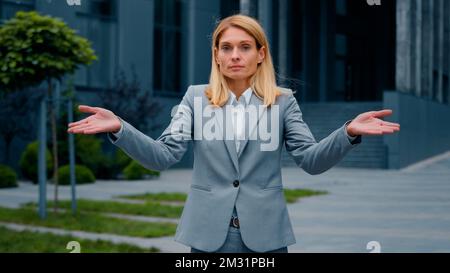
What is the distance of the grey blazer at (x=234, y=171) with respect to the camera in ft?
7.77

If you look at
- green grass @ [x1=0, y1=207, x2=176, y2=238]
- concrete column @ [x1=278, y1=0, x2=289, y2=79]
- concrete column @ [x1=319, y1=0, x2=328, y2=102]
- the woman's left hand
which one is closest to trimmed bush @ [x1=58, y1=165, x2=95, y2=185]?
green grass @ [x1=0, y1=207, x2=176, y2=238]

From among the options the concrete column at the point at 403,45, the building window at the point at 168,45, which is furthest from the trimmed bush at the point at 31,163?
the concrete column at the point at 403,45

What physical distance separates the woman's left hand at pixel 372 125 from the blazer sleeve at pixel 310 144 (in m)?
0.04

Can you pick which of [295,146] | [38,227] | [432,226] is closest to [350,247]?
[432,226]

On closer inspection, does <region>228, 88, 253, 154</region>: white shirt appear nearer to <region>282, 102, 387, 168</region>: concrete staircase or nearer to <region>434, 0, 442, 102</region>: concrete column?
<region>282, 102, 387, 168</region>: concrete staircase

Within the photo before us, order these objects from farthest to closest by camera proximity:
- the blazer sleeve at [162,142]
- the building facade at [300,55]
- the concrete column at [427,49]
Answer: the concrete column at [427,49], the building facade at [300,55], the blazer sleeve at [162,142]

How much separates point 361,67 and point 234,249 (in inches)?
1363

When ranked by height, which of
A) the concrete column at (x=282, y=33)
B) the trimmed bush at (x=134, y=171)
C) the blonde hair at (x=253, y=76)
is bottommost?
the trimmed bush at (x=134, y=171)

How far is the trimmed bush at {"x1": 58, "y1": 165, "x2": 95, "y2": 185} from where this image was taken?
17.1 meters

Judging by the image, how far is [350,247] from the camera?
25.4 feet

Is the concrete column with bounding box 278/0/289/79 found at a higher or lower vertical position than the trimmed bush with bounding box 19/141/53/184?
higher

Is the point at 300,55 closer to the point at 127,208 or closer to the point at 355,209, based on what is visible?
the point at 355,209

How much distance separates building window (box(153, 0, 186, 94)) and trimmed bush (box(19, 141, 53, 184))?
624 centimetres

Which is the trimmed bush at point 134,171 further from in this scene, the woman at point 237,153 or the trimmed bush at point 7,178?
the woman at point 237,153
